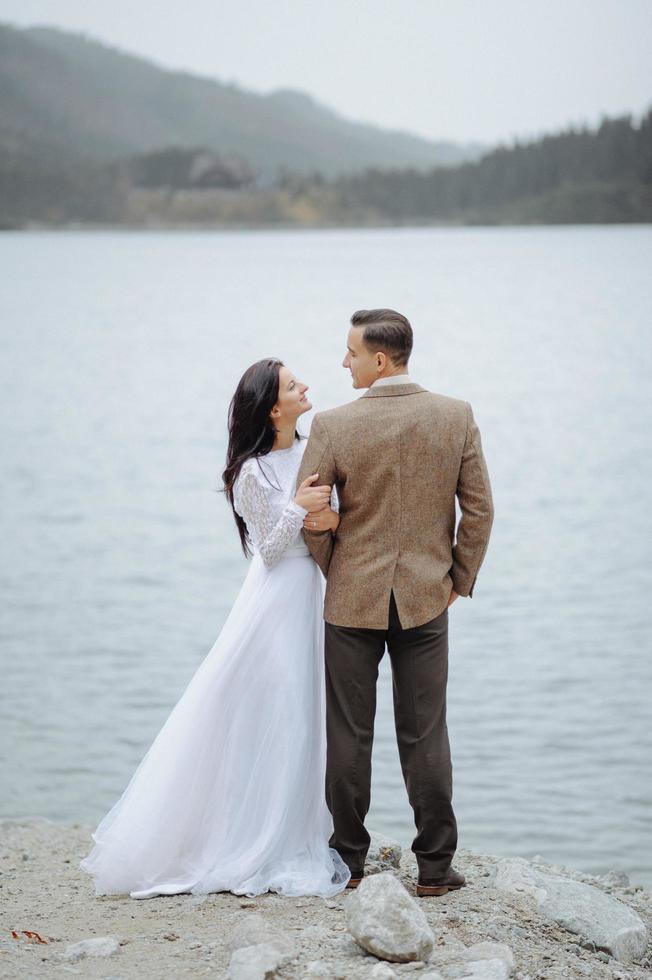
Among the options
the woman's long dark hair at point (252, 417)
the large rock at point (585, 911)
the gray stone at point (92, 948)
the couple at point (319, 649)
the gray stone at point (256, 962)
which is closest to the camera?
the gray stone at point (256, 962)

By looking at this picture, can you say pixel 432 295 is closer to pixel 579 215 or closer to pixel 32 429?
pixel 579 215

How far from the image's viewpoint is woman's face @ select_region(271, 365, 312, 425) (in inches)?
177

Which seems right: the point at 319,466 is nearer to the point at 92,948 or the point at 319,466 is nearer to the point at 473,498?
the point at 473,498

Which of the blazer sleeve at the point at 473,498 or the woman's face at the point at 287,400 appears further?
the woman's face at the point at 287,400

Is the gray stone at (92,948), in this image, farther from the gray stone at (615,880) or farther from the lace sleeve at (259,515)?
the gray stone at (615,880)

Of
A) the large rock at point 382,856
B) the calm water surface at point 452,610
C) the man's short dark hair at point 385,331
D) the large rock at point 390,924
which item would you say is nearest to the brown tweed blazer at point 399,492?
the man's short dark hair at point 385,331

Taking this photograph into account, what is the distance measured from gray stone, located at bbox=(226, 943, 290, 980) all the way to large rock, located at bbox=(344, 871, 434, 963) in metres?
0.26

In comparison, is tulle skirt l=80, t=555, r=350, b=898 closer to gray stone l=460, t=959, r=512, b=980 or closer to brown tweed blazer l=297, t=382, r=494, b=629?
brown tweed blazer l=297, t=382, r=494, b=629

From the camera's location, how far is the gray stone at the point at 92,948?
414 cm

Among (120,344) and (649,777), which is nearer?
(649,777)

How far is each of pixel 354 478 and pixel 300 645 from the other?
73 cm

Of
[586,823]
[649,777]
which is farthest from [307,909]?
[649,777]

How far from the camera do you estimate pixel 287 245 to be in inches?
7205

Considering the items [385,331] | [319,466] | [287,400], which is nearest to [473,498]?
[319,466]
